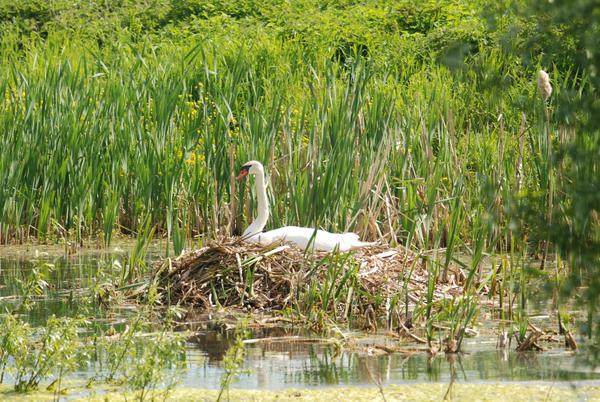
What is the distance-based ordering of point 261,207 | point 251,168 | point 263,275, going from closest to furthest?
1. point 263,275
2. point 261,207
3. point 251,168

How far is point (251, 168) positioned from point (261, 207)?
0.32 meters

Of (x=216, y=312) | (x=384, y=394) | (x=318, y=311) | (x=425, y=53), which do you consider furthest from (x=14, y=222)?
(x=425, y=53)

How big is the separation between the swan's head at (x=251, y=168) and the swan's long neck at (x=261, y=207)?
0.04m

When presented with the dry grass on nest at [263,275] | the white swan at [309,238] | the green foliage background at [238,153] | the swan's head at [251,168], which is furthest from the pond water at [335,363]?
→ the swan's head at [251,168]

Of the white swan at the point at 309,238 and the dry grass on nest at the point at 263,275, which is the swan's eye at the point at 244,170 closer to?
the white swan at the point at 309,238

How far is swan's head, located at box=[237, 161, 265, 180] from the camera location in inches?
372

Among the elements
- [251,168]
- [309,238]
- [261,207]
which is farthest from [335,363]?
[251,168]

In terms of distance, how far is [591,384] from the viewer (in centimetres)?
581

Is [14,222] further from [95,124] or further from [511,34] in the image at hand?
[511,34]

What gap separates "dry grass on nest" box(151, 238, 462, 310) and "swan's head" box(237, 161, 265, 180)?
3.23 feet

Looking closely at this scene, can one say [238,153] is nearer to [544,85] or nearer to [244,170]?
[244,170]

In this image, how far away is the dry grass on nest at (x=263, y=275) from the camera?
802 centimetres

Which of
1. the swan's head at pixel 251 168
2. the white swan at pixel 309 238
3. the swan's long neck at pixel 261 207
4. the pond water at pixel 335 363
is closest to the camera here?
the pond water at pixel 335 363

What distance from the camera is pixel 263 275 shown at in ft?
27.0
